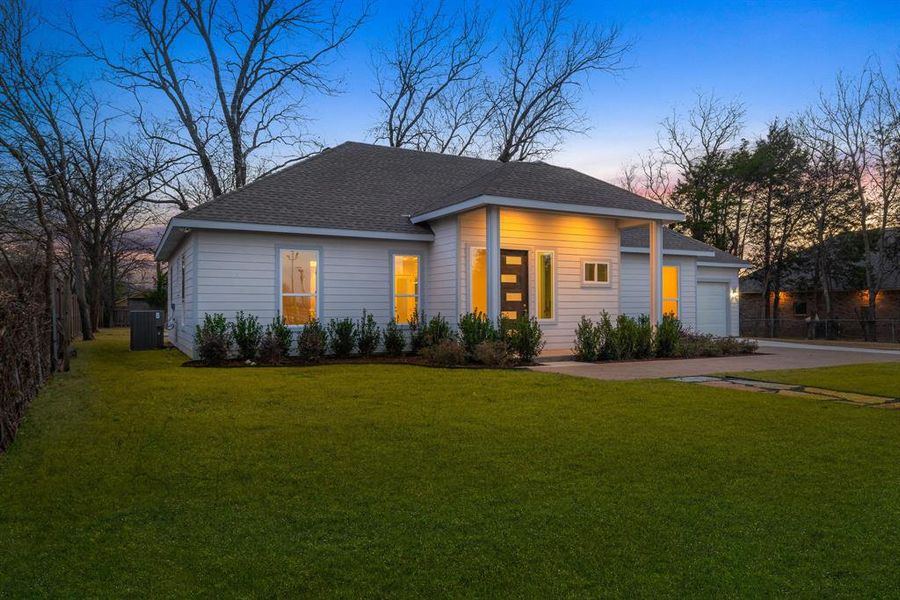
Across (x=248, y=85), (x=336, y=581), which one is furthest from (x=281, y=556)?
(x=248, y=85)

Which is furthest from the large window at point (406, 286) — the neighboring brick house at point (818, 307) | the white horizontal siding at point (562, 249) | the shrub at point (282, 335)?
the neighboring brick house at point (818, 307)

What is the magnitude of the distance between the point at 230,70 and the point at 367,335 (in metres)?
15.9

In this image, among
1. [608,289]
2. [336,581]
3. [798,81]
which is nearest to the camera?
[336,581]

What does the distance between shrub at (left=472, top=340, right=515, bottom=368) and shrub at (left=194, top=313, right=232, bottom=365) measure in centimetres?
472

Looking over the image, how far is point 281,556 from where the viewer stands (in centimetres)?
295

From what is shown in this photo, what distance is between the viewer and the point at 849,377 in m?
9.40

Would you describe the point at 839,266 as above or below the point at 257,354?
above

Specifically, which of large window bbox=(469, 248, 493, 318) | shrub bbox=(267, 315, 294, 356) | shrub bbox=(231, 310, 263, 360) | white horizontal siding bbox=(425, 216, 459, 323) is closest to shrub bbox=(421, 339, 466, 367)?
white horizontal siding bbox=(425, 216, 459, 323)

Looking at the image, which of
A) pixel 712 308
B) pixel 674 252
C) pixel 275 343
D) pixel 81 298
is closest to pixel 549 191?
pixel 275 343

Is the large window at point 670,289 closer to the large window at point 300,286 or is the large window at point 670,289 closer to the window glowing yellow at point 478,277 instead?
the window glowing yellow at point 478,277

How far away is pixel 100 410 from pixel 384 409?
3.10 metres

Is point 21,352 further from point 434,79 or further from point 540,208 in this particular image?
point 434,79

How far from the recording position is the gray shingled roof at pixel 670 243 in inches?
707

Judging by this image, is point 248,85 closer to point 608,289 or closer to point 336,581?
point 608,289
